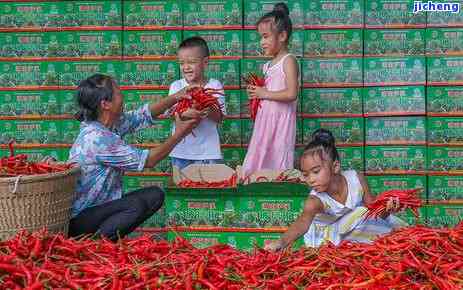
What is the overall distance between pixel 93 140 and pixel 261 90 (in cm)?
125

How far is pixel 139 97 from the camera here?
18.4 feet

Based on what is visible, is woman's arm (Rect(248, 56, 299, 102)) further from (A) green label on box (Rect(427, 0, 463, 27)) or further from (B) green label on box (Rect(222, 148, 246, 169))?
(A) green label on box (Rect(427, 0, 463, 27))

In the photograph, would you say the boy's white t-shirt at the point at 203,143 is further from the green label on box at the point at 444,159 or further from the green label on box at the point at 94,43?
the green label on box at the point at 444,159

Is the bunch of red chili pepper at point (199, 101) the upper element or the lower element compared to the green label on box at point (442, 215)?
upper

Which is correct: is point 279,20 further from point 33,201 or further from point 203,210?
point 33,201

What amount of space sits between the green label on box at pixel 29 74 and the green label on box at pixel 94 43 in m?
0.19

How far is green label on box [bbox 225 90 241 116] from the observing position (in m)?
5.50

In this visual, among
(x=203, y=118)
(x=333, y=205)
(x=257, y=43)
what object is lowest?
(x=333, y=205)

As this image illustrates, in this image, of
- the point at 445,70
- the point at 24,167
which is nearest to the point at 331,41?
the point at 445,70

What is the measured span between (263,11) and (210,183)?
165 cm

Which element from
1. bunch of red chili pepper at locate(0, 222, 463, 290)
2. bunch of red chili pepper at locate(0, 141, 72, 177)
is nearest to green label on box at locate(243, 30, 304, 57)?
bunch of red chili pepper at locate(0, 141, 72, 177)

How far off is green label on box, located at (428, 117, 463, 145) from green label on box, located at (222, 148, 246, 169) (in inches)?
54.5

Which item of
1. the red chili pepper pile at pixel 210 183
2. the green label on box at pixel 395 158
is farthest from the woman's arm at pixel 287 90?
the green label on box at pixel 395 158

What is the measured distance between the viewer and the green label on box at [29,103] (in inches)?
224
